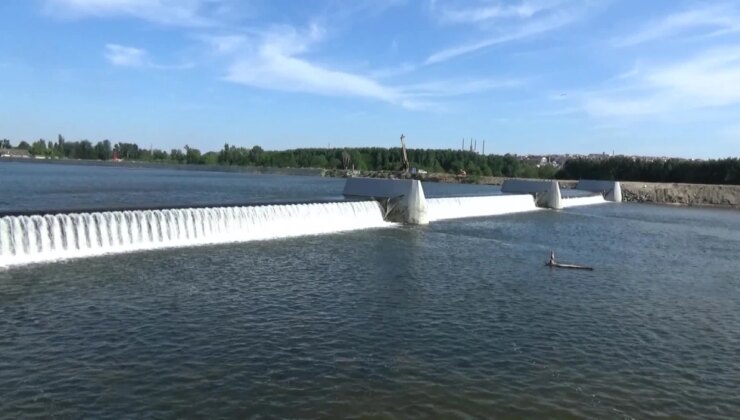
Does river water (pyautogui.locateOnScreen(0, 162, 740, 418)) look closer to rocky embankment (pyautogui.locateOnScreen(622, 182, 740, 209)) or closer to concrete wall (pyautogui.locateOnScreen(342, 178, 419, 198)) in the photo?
concrete wall (pyautogui.locateOnScreen(342, 178, 419, 198))

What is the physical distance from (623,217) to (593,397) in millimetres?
39097

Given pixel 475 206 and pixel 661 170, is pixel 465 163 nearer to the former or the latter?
pixel 661 170

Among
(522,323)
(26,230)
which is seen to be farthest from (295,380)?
(26,230)

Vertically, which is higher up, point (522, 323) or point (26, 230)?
point (26, 230)

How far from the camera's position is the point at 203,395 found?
7727 mm

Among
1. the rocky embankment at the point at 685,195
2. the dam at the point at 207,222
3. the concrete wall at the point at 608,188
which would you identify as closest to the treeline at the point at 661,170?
the rocky embankment at the point at 685,195

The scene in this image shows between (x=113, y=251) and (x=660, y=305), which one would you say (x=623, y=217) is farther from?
(x=113, y=251)

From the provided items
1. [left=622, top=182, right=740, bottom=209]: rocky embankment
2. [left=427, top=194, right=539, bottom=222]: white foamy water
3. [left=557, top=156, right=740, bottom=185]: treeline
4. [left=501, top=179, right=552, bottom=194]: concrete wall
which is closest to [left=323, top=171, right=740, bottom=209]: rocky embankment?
[left=622, top=182, right=740, bottom=209]: rocky embankment

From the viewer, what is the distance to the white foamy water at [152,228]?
53.8 ft

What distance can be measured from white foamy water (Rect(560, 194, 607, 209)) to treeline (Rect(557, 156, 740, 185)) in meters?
29.6

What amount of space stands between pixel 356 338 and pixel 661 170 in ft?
300

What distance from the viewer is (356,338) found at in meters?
10.4

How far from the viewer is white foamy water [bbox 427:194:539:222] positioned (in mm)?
35597

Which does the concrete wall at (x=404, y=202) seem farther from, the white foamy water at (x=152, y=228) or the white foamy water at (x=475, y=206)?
the white foamy water at (x=152, y=228)
